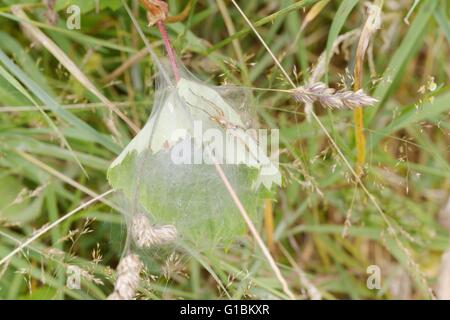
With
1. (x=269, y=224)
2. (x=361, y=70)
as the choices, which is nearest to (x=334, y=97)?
(x=361, y=70)

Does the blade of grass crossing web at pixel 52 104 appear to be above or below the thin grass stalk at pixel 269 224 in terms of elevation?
above

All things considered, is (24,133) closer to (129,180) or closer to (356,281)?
(129,180)

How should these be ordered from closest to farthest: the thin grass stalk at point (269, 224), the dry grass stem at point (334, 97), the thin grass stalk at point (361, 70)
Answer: the dry grass stem at point (334, 97) → the thin grass stalk at point (361, 70) → the thin grass stalk at point (269, 224)

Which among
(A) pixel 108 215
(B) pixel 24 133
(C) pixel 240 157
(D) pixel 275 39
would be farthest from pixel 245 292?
(D) pixel 275 39

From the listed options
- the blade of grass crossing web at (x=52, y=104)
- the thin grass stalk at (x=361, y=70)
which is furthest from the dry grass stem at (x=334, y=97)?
the blade of grass crossing web at (x=52, y=104)

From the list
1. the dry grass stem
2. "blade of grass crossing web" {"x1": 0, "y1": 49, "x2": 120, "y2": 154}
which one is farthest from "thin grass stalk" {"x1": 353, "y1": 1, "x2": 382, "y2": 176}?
"blade of grass crossing web" {"x1": 0, "y1": 49, "x2": 120, "y2": 154}

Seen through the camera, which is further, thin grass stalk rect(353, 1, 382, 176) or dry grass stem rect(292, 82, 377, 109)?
thin grass stalk rect(353, 1, 382, 176)

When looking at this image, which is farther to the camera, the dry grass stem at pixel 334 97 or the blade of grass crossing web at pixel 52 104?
the blade of grass crossing web at pixel 52 104

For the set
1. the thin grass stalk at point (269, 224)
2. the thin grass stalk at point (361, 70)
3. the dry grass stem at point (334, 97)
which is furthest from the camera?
the thin grass stalk at point (269, 224)

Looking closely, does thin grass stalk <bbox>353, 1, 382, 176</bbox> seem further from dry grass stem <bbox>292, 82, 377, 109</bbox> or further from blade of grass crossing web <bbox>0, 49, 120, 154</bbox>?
blade of grass crossing web <bbox>0, 49, 120, 154</bbox>

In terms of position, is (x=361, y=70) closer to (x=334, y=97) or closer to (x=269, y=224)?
(x=334, y=97)

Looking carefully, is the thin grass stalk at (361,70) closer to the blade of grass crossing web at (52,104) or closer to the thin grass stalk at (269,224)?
the thin grass stalk at (269,224)
